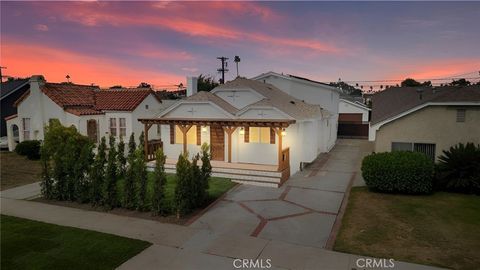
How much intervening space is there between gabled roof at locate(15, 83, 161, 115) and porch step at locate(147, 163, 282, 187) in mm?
9879

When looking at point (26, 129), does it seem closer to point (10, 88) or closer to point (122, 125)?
point (122, 125)

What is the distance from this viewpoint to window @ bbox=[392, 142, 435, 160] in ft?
49.9

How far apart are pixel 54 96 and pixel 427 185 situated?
80.0ft

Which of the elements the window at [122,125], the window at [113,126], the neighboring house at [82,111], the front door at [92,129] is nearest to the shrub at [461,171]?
the neighboring house at [82,111]

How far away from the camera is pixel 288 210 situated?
1151 cm

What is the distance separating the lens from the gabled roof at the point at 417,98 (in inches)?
563

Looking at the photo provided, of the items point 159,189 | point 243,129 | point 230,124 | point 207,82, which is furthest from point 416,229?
point 207,82

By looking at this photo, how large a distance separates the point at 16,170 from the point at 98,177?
967 centimetres

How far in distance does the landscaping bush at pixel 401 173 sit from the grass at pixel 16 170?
1454cm

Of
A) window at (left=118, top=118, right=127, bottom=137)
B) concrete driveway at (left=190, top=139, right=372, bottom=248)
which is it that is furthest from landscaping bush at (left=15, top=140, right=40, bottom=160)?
concrete driveway at (left=190, top=139, right=372, bottom=248)

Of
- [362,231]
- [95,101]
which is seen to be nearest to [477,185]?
[362,231]

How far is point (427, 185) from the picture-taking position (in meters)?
12.8

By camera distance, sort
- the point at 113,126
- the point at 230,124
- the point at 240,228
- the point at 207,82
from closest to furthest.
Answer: the point at 240,228, the point at 230,124, the point at 113,126, the point at 207,82

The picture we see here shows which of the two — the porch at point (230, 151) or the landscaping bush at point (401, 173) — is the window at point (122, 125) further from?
the landscaping bush at point (401, 173)
